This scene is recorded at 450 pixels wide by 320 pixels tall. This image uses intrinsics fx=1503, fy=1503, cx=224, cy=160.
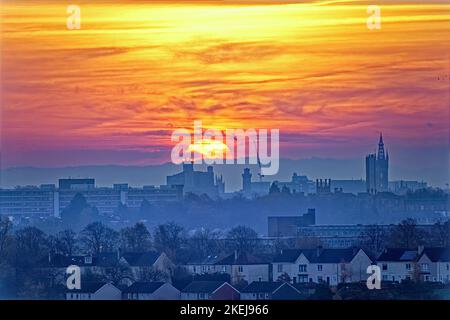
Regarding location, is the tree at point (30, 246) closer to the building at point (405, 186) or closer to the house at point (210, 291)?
the house at point (210, 291)

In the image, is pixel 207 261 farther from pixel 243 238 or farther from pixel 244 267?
pixel 244 267

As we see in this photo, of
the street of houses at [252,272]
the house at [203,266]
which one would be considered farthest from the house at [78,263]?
the house at [203,266]

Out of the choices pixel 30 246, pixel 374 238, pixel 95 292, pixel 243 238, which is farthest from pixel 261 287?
pixel 30 246

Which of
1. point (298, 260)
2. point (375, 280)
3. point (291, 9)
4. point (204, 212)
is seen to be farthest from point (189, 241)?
point (291, 9)
